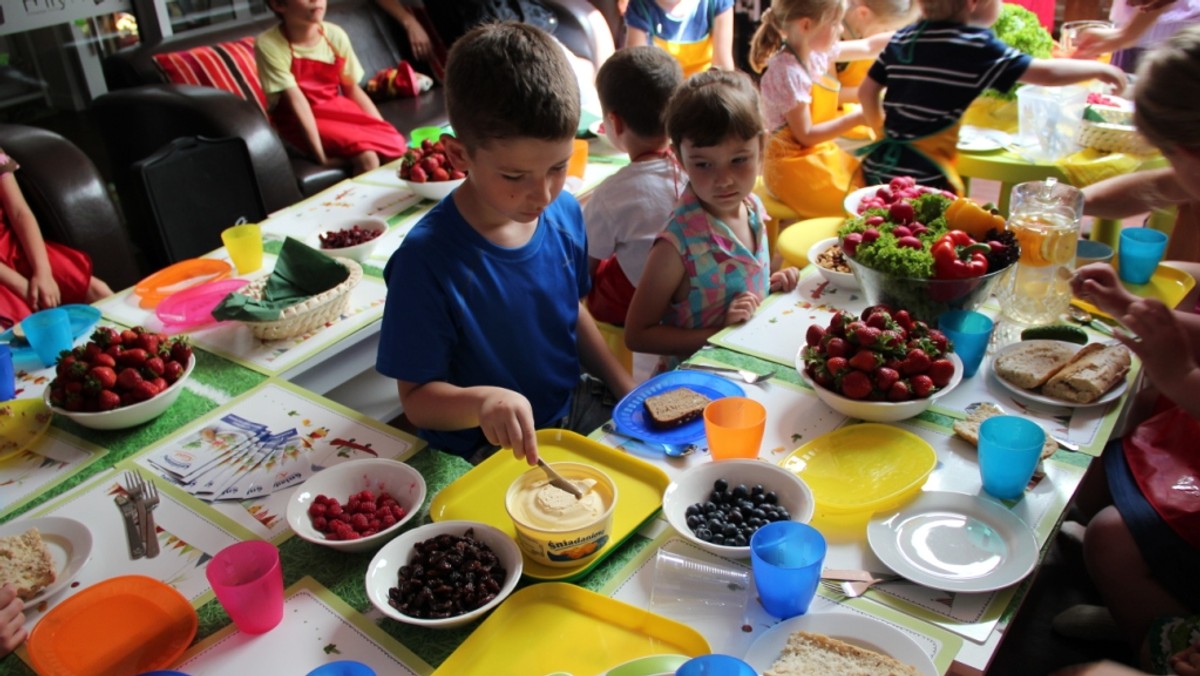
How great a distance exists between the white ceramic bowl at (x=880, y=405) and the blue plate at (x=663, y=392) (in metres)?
0.17

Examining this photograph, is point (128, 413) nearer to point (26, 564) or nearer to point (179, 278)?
point (26, 564)

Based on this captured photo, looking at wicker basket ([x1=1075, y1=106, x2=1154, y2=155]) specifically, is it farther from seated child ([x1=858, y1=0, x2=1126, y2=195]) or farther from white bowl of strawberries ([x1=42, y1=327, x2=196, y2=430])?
white bowl of strawberries ([x1=42, y1=327, x2=196, y2=430])

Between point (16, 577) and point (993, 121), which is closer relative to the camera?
point (16, 577)

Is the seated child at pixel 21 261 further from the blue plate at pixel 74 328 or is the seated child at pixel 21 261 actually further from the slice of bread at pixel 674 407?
the slice of bread at pixel 674 407

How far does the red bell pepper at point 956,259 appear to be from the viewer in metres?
1.70

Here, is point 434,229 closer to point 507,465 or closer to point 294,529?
point 507,465

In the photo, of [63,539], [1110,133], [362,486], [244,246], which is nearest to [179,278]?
[244,246]

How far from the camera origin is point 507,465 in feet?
4.84

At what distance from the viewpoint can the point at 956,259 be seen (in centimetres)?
171

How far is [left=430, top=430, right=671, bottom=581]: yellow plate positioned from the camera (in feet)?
4.24

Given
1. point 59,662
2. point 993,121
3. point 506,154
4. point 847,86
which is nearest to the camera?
point 59,662

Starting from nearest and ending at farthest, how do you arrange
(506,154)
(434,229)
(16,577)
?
(16,577)
(506,154)
(434,229)

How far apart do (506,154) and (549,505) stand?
59cm

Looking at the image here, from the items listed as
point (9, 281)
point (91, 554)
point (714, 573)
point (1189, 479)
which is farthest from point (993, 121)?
point (9, 281)
